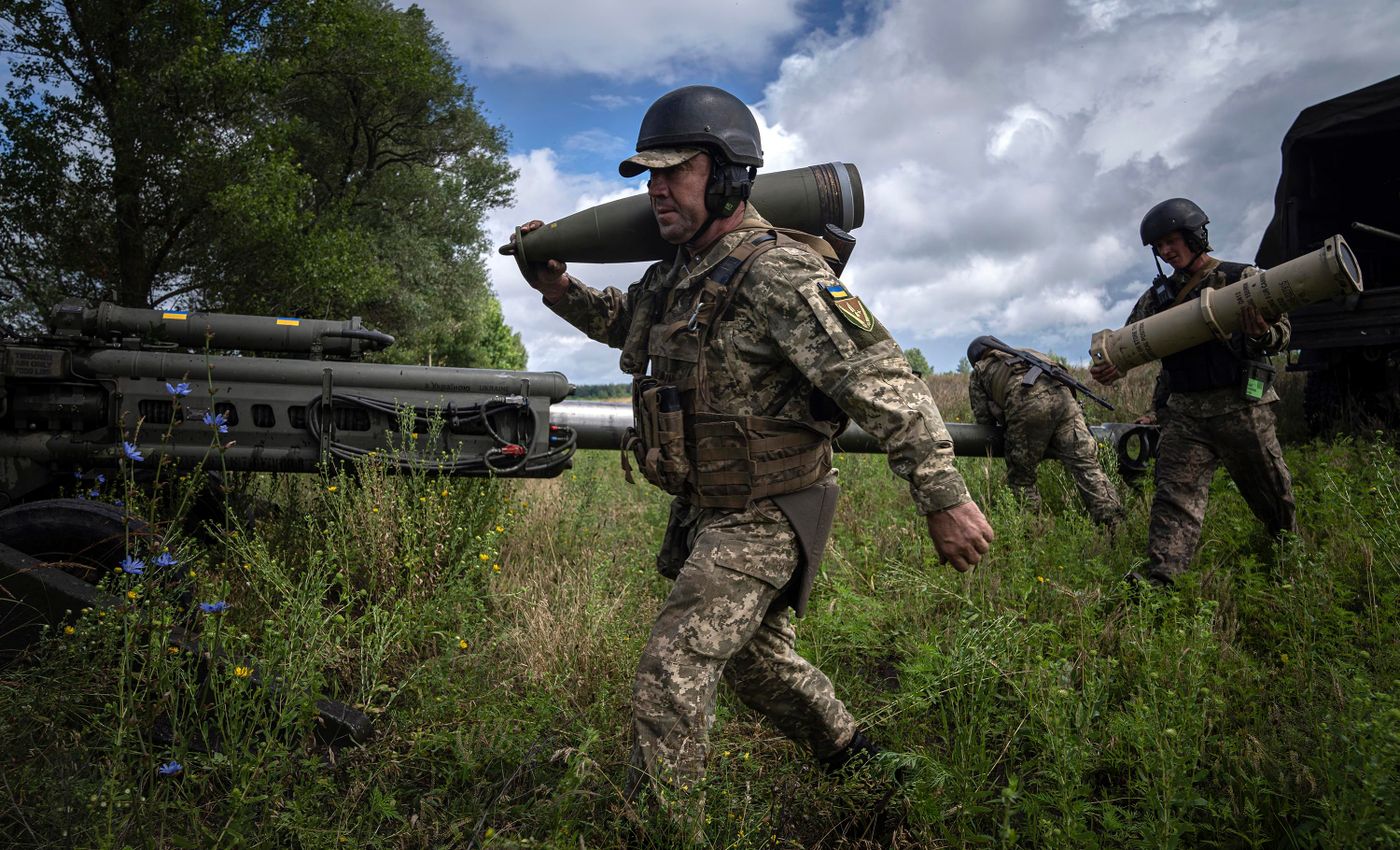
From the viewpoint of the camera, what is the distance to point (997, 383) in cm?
716

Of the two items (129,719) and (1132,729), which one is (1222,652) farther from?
(129,719)

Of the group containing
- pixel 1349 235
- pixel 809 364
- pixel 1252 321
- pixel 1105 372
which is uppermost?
pixel 1349 235

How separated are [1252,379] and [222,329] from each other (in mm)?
5870

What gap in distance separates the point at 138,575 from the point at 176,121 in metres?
14.0

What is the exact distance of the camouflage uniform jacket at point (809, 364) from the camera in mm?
2490

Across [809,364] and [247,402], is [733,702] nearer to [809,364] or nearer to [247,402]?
[809,364]

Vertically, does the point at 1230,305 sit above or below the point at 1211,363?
above

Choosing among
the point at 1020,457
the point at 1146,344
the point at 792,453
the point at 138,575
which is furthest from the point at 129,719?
the point at 1020,457

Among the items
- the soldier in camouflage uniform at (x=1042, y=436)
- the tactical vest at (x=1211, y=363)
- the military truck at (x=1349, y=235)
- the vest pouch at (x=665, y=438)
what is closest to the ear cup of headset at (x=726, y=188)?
the vest pouch at (x=665, y=438)

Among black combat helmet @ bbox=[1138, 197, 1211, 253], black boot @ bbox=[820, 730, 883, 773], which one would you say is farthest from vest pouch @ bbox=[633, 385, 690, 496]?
black combat helmet @ bbox=[1138, 197, 1211, 253]

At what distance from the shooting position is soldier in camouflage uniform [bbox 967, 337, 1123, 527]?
6.56 meters

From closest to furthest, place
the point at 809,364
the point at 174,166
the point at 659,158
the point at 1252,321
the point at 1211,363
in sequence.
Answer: the point at 809,364, the point at 659,158, the point at 1252,321, the point at 1211,363, the point at 174,166

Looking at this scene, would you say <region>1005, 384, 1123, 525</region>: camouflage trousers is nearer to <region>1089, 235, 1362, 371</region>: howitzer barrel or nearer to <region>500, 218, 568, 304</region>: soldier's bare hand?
<region>1089, 235, 1362, 371</region>: howitzer barrel

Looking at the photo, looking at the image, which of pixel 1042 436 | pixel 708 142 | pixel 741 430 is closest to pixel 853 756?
pixel 741 430
